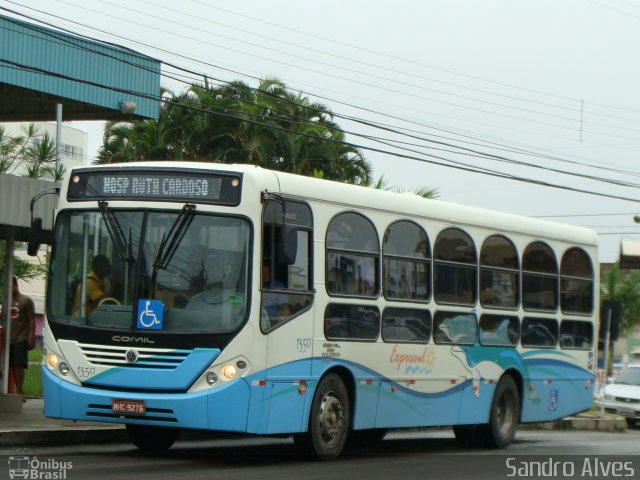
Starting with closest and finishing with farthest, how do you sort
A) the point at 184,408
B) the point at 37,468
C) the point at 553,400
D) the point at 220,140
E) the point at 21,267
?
the point at 37,468 < the point at 184,408 < the point at 553,400 < the point at 21,267 < the point at 220,140

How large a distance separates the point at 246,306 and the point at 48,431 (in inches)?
131

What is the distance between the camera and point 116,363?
42.0ft

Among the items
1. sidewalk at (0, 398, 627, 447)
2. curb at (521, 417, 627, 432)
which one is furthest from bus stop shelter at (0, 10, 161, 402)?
curb at (521, 417, 627, 432)

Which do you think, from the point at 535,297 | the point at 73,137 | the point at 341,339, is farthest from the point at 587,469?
the point at 73,137

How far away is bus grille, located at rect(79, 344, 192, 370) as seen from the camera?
1261 cm

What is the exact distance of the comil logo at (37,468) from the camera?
10.8 m

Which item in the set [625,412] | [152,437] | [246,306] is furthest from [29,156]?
[246,306]

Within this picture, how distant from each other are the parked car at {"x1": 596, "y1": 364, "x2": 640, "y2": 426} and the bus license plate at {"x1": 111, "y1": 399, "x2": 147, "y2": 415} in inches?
703

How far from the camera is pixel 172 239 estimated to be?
1289 cm

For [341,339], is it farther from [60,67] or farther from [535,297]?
[60,67]

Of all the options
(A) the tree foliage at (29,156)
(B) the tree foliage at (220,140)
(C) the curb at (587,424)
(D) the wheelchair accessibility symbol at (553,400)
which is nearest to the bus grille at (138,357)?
(D) the wheelchair accessibility symbol at (553,400)

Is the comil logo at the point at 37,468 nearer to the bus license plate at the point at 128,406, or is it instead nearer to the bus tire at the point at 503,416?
the bus license plate at the point at 128,406

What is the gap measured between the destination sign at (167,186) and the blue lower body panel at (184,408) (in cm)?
191

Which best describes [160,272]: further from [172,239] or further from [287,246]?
[287,246]
